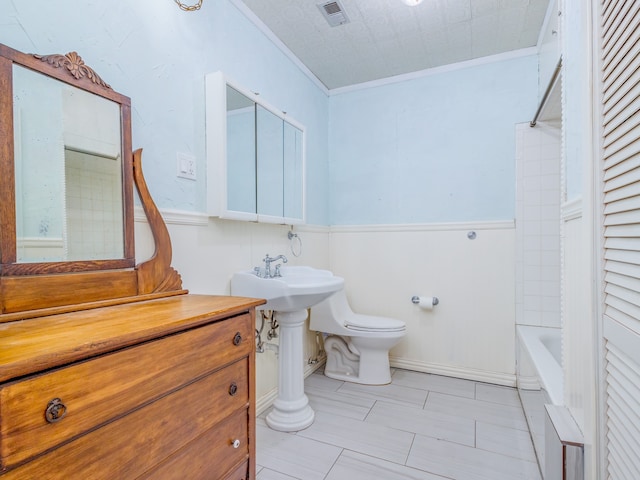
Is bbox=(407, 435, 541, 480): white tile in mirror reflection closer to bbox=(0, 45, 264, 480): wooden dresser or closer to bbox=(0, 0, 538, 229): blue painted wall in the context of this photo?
bbox=(0, 45, 264, 480): wooden dresser

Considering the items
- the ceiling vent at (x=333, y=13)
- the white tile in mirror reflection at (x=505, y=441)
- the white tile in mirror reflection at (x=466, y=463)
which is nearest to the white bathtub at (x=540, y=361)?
the white tile in mirror reflection at (x=505, y=441)

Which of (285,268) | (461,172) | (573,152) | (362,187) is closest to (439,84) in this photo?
(461,172)

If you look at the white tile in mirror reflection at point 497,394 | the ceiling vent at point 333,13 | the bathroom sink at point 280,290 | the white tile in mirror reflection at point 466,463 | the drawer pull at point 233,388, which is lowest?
the white tile in mirror reflection at point 497,394

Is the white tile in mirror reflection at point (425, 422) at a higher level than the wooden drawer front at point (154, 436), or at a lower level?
lower

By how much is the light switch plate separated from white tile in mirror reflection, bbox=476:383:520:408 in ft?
7.15

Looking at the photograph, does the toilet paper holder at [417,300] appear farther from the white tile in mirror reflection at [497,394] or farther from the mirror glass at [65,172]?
the mirror glass at [65,172]

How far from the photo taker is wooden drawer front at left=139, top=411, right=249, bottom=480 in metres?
0.88

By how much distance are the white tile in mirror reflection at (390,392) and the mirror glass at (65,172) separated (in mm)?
1737

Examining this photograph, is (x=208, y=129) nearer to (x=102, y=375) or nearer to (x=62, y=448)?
(x=102, y=375)

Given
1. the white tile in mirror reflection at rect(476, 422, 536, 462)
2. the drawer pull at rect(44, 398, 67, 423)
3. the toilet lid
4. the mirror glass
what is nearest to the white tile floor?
the white tile in mirror reflection at rect(476, 422, 536, 462)

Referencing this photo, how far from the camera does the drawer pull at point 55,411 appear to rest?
2.01ft

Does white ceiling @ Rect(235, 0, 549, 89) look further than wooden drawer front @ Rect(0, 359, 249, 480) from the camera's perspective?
Yes

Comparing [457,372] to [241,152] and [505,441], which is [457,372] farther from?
[241,152]

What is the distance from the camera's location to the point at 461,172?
253 cm
